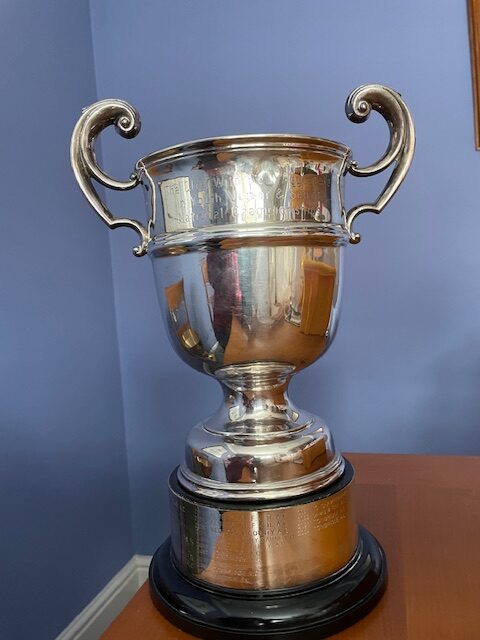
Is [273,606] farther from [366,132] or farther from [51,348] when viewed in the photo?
[366,132]

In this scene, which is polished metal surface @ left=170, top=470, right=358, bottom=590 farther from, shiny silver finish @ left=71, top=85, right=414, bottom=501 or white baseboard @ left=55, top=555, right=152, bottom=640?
white baseboard @ left=55, top=555, right=152, bottom=640

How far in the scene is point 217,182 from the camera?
1.49 ft

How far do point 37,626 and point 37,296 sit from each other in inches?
23.2

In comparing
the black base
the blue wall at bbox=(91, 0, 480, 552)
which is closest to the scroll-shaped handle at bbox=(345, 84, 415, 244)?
the black base

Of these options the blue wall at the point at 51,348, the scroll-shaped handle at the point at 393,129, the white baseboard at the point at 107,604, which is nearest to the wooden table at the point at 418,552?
the scroll-shaped handle at the point at 393,129

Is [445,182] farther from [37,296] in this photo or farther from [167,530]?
[167,530]

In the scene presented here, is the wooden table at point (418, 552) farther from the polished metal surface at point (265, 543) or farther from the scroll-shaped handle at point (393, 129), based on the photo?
the scroll-shaped handle at point (393, 129)

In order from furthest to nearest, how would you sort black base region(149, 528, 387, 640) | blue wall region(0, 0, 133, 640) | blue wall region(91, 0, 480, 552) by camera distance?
blue wall region(91, 0, 480, 552) < blue wall region(0, 0, 133, 640) < black base region(149, 528, 387, 640)

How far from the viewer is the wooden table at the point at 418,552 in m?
0.45

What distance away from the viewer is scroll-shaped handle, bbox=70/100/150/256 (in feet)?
1.60

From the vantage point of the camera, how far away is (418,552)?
553mm

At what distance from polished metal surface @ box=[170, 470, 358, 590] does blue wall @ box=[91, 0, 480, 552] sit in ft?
2.55

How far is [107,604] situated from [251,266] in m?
1.12

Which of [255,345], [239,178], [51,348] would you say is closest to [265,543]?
[255,345]
